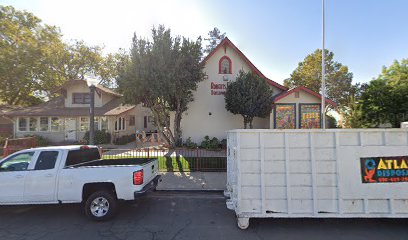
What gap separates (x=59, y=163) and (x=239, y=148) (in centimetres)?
419

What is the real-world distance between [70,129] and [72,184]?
17.6 metres

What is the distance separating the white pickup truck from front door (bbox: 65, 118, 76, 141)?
16.3 m

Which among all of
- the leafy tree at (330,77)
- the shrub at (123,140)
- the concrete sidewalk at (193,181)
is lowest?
the concrete sidewalk at (193,181)

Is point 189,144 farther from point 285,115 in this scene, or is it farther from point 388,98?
point 388,98

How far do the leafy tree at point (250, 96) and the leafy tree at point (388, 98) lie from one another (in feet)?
19.4

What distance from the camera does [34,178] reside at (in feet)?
A: 15.5

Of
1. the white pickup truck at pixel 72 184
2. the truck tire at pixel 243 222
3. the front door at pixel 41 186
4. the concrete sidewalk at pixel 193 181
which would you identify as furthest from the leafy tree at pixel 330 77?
the front door at pixel 41 186

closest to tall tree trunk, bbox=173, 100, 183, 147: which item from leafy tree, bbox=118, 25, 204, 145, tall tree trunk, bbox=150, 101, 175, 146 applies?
tall tree trunk, bbox=150, 101, 175, 146

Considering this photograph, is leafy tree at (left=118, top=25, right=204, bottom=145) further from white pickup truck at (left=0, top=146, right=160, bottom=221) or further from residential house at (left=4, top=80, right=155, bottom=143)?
white pickup truck at (left=0, top=146, right=160, bottom=221)

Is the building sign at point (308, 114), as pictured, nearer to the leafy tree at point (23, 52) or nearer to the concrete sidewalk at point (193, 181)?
the concrete sidewalk at point (193, 181)

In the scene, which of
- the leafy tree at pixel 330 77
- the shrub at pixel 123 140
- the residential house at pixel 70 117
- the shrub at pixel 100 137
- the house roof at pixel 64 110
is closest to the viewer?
the shrub at pixel 100 137

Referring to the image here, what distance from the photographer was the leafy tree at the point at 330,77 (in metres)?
27.9

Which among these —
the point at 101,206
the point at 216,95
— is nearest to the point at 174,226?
the point at 101,206

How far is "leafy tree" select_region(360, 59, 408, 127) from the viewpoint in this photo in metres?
7.88
